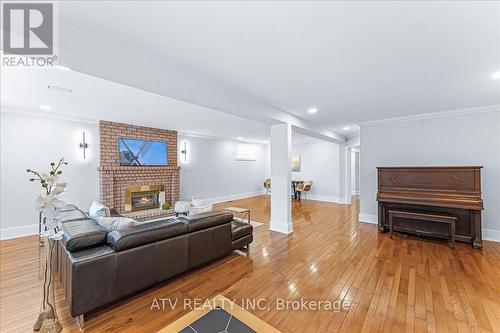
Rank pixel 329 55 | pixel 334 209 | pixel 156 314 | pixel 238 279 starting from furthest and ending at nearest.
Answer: pixel 334 209
pixel 238 279
pixel 329 55
pixel 156 314

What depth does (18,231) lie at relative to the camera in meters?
4.14

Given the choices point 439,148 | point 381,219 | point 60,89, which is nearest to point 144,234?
point 60,89

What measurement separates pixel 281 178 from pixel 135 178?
13.2 feet

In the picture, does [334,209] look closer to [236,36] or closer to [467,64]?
[467,64]

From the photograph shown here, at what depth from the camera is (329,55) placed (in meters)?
2.13

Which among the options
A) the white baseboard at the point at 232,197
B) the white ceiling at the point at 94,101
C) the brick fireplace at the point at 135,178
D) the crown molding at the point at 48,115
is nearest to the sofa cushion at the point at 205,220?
the white ceiling at the point at 94,101

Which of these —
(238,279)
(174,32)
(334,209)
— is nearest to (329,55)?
(174,32)

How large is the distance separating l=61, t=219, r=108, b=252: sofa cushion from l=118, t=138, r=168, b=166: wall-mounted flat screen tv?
3.69 meters

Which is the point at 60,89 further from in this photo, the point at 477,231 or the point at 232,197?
the point at 477,231

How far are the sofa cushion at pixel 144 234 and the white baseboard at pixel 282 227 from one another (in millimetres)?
2445

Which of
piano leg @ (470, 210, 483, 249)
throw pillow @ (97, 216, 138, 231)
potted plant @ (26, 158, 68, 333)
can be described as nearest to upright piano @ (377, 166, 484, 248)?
piano leg @ (470, 210, 483, 249)

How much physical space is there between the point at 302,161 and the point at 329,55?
23.6 ft

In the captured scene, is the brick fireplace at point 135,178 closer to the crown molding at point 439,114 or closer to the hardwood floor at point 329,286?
the hardwood floor at point 329,286

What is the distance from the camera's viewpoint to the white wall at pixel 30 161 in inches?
159
